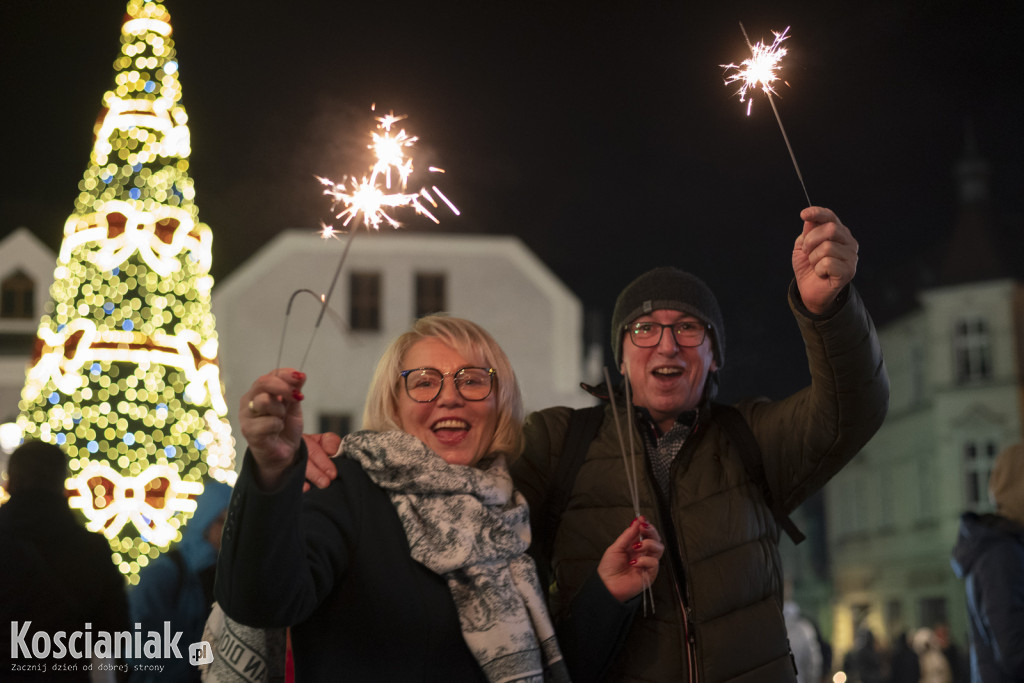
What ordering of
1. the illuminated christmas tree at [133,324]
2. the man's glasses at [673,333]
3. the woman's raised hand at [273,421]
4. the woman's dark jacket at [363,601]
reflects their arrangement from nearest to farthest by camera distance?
the woman's raised hand at [273,421], the woman's dark jacket at [363,601], the man's glasses at [673,333], the illuminated christmas tree at [133,324]

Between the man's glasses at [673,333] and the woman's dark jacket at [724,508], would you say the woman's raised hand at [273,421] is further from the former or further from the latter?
the man's glasses at [673,333]

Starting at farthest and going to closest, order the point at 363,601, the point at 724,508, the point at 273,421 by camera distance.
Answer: the point at 724,508, the point at 363,601, the point at 273,421

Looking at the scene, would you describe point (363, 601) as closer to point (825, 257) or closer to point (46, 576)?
point (825, 257)

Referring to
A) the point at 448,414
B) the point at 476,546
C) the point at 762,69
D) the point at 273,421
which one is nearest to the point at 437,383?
the point at 448,414

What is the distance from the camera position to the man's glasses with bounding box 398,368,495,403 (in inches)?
70.4

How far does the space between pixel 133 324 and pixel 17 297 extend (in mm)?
5504

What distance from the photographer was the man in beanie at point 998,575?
2434 millimetres

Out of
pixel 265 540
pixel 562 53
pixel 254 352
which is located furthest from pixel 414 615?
pixel 254 352

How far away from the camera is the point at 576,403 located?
12.7 m

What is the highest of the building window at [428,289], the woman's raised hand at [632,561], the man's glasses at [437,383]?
the building window at [428,289]

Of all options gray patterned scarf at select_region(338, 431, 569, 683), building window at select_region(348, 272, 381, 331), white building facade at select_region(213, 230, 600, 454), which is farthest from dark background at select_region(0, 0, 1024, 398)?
gray patterned scarf at select_region(338, 431, 569, 683)

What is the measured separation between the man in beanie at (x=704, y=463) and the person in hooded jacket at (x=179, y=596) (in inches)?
91.7

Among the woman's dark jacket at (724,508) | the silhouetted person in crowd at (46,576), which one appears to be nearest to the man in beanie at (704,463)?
the woman's dark jacket at (724,508)

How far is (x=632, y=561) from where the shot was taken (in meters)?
1.83
